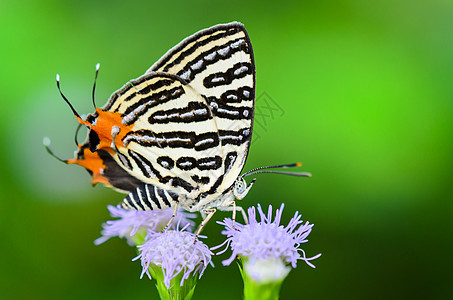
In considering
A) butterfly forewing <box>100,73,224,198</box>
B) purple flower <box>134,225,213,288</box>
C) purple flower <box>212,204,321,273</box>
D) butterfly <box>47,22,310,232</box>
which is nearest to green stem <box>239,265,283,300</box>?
purple flower <box>212,204,321,273</box>

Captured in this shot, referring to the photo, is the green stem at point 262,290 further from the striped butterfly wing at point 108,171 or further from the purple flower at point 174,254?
the striped butterfly wing at point 108,171

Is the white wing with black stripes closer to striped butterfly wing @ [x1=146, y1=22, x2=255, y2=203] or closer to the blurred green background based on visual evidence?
striped butterfly wing @ [x1=146, y1=22, x2=255, y2=203]

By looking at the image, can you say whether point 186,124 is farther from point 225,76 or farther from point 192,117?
point 225,76

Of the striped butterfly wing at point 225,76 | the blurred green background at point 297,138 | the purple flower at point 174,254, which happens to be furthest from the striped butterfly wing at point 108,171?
the blurred green background at point 297,138

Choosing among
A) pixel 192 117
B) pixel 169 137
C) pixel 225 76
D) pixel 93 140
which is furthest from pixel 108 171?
pixel 225 76

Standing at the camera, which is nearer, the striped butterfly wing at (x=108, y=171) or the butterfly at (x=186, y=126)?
the butterfly at (x=186, y=126)

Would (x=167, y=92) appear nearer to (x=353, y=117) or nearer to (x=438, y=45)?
(x=353, y=117)

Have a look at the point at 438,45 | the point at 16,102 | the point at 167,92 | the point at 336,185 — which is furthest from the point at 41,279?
the point at 438,45
